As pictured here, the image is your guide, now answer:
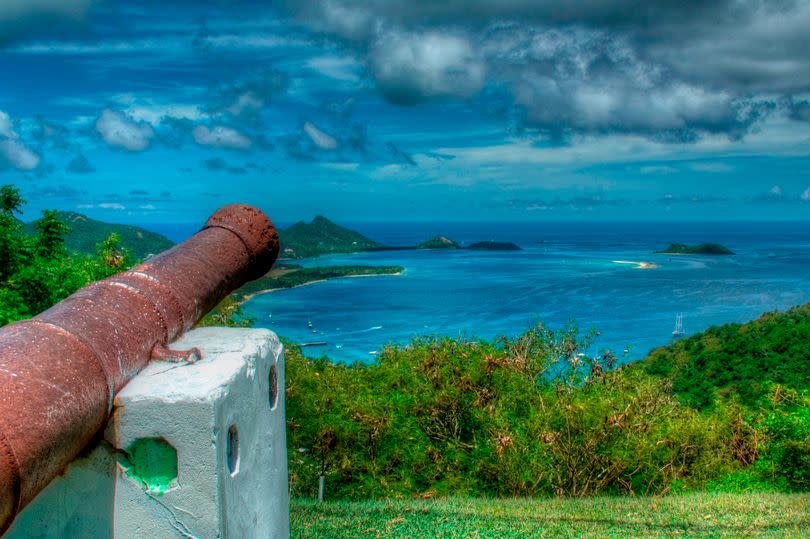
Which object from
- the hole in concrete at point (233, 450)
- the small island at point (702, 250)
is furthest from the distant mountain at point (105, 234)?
the small island at point (702, 250)

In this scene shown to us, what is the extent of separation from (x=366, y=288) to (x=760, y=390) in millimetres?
85330

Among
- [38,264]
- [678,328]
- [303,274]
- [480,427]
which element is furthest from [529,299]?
[38,264]

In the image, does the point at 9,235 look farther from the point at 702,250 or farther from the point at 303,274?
the point at 702,250

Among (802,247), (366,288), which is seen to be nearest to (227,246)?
(366,288)

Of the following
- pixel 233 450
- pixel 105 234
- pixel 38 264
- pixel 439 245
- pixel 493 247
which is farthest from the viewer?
pixel 439 245

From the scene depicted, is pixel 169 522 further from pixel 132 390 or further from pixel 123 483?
pixel 132 390

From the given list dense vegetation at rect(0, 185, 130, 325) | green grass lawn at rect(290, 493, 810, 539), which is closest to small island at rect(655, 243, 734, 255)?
dense vegetation at rect(0, 185, 130, 325)

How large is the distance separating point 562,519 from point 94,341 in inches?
278

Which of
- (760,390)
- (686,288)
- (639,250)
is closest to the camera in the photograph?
(760,390)

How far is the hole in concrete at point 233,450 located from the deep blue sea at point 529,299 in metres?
51.2

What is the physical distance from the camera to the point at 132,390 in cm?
356

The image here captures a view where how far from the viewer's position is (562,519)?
898cm

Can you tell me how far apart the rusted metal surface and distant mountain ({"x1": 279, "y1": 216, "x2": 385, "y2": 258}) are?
127780 millimetres

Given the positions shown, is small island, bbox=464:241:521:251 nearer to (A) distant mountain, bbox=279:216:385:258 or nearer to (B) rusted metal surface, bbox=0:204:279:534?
(A) distant mountain, bbox=279:216:385:258
